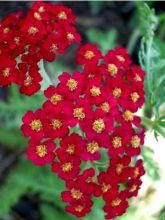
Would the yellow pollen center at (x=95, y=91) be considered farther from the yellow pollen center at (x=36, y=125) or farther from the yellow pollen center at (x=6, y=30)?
the yellow pollen center at (x=6, y=30)

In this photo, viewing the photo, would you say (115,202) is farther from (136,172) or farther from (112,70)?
(112,70)

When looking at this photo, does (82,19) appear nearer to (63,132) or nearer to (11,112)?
(11,112)

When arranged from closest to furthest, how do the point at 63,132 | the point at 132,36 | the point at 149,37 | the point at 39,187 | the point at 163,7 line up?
the point at 63,132 < the point at 149,37 < the point at 39,187 < the point at 132,36 < the point at 163,7

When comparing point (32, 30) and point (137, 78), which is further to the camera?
point (137, 78)

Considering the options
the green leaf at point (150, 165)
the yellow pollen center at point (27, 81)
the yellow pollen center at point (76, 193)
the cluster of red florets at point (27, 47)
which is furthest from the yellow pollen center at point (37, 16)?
the green leaf at point (150, 165)

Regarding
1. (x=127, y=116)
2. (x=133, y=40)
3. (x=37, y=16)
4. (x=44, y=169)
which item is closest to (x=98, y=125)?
(x=127, y=116)

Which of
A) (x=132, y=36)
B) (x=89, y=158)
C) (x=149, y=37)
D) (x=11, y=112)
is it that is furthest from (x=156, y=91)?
(x=132, y=36)

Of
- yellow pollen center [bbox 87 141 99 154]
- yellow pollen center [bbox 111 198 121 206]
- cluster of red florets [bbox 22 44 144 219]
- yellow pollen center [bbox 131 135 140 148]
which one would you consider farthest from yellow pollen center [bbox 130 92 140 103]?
yellow pollen center [bbox 111 198 121 206]

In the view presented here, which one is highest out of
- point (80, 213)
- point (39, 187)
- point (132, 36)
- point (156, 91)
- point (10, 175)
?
point (156, 91)
